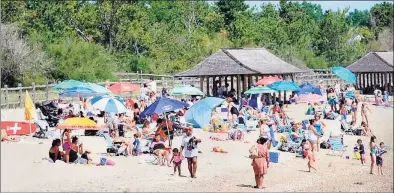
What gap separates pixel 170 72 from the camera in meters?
43.2

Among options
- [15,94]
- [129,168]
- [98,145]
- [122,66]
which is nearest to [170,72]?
[122,66]

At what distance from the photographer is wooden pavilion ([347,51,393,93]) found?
115 feet

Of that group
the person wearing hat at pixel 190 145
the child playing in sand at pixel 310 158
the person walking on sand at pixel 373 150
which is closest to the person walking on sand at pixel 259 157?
the person wearing hat at pixel 190 145

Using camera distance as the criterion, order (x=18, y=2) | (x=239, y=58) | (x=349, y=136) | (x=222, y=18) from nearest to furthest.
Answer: (x=349, y=136) → (x=239, y=58) → (x=18, y=2) → (x=222, y=18)

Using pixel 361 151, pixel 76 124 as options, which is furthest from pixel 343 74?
pixel 76 124

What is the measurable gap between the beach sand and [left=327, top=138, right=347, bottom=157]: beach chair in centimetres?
31

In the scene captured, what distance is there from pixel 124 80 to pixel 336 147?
62.5 feet

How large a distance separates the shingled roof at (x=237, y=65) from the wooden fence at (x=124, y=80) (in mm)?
3578

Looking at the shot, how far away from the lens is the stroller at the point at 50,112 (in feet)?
66.8

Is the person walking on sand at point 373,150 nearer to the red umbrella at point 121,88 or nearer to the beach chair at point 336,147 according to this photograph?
the beach chair at point 336,147

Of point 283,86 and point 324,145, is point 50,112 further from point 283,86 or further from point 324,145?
point 283,86

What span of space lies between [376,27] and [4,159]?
5325 centimetres

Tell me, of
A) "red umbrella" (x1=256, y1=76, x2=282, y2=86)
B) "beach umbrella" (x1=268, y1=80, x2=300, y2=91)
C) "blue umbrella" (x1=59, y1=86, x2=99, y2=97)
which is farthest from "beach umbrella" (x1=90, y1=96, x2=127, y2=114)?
"red umbrella" (x1=256, y1=76, x2=282, y2=86)

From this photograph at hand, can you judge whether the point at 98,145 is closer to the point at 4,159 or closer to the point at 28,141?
the point at 28,141
